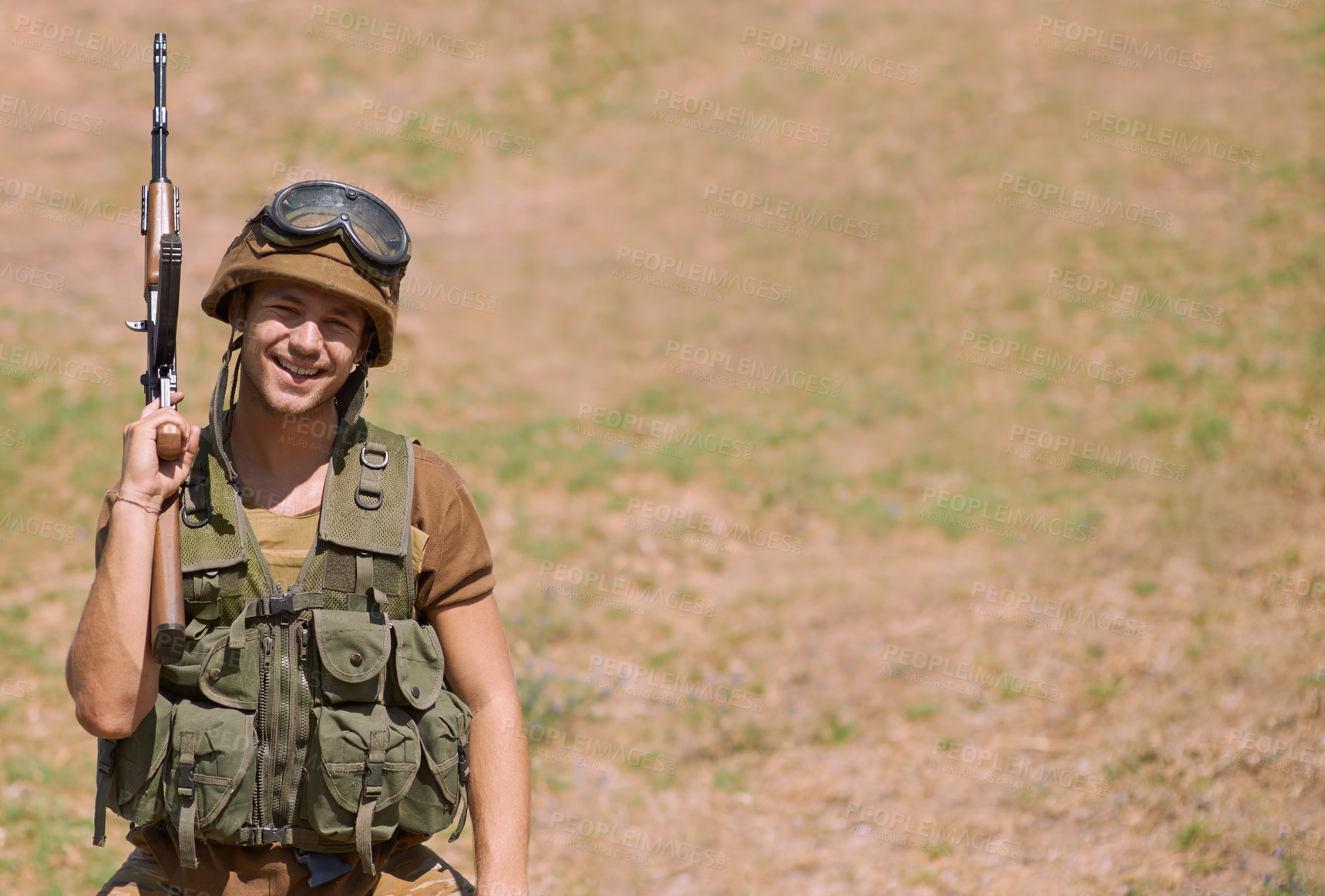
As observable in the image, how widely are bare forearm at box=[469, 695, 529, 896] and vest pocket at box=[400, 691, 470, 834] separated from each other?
2.4 inches

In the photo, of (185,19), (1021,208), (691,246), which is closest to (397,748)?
(691,246)

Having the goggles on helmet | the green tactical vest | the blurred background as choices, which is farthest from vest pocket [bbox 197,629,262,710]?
the blurred background

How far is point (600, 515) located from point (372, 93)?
9.66m

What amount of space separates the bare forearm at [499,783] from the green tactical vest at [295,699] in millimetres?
84

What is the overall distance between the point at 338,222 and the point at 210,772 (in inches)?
54.2

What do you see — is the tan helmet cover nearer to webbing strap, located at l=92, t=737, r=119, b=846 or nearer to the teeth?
the teeth

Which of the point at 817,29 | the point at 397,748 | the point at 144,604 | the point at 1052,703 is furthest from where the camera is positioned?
the point at 817,29

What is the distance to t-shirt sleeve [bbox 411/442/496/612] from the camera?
123 inches

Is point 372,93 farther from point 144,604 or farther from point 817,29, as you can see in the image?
point 144,604

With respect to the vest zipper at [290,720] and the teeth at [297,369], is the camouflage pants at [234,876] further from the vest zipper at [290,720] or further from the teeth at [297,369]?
the teeth at [297,369]

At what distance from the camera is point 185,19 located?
59.6 ft

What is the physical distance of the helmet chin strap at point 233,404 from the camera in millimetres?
3014

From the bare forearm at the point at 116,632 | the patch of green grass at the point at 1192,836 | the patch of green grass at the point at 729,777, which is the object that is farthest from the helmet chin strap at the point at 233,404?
the patch of green grass at the point at 1192,836

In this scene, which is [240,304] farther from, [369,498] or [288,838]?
[288,838]
